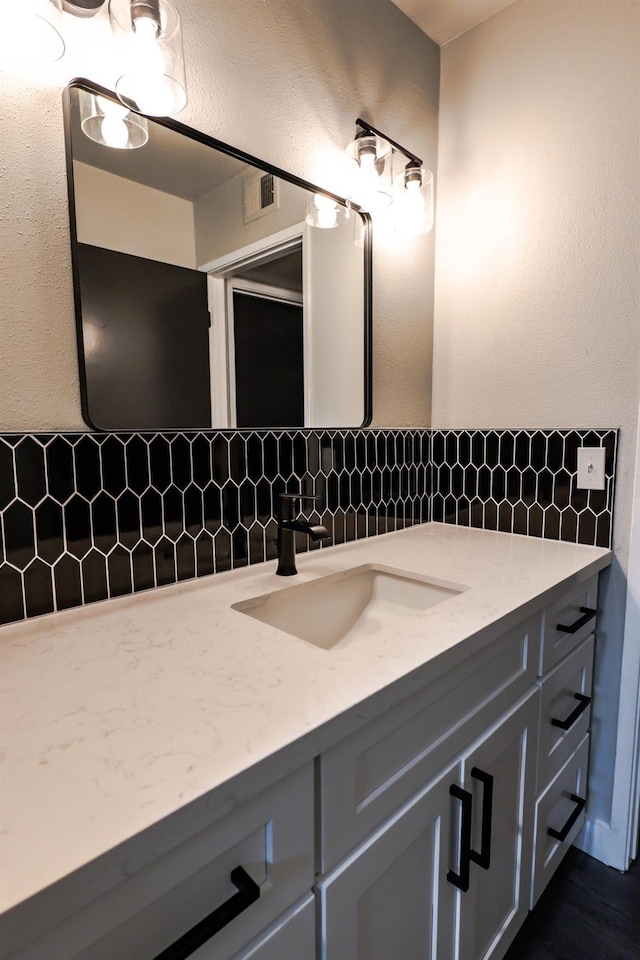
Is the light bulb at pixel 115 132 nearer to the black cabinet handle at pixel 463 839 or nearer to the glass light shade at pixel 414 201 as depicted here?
the glass light shade at pixel 414 201

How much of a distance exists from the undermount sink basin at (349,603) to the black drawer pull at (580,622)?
0.90ft

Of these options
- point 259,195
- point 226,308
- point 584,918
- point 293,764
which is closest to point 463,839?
point 293,764

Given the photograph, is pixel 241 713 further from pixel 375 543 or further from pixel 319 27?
pixel 319 27

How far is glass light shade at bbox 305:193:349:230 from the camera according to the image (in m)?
1.28

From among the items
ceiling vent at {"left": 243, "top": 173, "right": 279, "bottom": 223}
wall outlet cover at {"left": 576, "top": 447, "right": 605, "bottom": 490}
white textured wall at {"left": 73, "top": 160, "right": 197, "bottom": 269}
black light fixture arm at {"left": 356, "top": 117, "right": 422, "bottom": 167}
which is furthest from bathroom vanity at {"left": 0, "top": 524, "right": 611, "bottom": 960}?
black light fixture arm at {"left": 356, "top": 117, "right": 422, "bottom": 167}

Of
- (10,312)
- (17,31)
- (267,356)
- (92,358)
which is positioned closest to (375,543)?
(267,356)

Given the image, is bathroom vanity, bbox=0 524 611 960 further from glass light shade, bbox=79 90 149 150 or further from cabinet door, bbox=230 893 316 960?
glass light shade, bbox=79 90 149 150

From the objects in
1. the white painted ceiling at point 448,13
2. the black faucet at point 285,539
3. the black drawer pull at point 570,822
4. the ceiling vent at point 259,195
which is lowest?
the black drawer pull at point 570,822

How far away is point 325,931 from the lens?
605 millimetres

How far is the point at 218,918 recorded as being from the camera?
0.48 metres

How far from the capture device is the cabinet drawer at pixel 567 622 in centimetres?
106

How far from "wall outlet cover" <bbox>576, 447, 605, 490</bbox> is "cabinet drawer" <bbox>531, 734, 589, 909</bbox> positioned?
0.68 metres

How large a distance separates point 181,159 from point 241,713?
1.03 meters

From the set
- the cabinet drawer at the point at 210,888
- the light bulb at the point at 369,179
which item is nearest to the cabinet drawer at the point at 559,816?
the cabinet drawer at the point at 210,888
